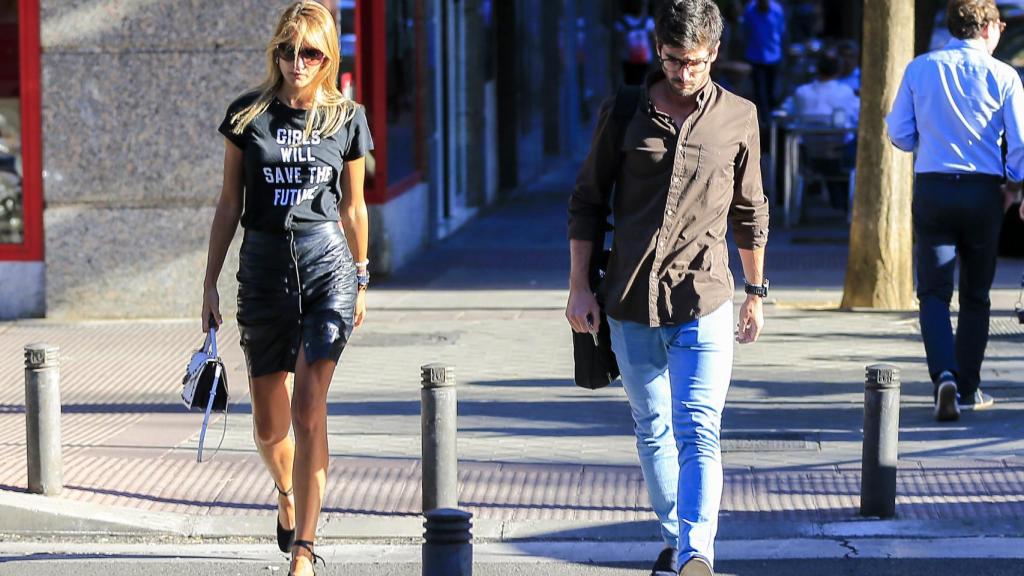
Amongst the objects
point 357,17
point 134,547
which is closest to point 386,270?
point 357,17

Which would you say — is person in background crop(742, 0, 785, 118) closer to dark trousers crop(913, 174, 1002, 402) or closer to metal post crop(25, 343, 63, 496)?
dark trousers crop(913, 174, 1002, 402)

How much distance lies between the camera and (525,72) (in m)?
21.4

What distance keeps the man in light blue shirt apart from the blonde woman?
10.8 ft

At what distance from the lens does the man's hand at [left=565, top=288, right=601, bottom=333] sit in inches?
203

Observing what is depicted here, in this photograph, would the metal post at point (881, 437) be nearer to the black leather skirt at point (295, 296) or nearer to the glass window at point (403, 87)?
the black leather skirt at point (295, 296)

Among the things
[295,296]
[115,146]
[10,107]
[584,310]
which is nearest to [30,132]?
[10,107]

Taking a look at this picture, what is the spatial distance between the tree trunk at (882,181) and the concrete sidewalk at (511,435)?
34 centimetres

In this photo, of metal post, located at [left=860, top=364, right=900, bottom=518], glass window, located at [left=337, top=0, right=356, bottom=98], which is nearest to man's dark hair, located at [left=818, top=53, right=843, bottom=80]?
glass window, located at [left=337, top=0, right=356, bottom=98]

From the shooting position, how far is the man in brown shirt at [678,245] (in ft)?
16.4

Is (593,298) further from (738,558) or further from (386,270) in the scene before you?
(386,270)

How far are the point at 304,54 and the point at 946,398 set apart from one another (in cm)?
382

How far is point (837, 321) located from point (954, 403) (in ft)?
10.4

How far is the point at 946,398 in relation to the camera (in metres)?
7.85

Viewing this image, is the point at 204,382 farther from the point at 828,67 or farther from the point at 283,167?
the point at 828,67
